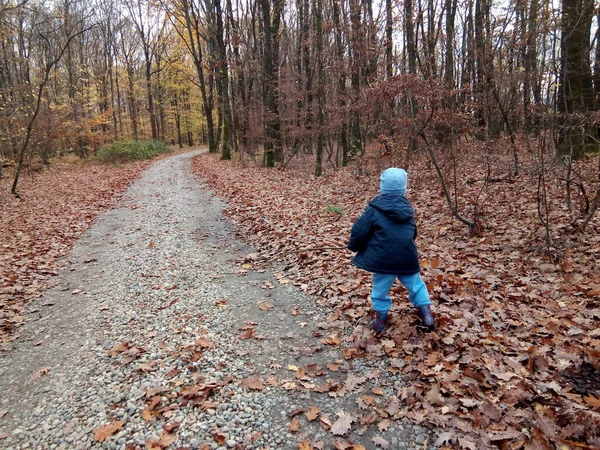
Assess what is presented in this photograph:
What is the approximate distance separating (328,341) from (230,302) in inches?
73.9

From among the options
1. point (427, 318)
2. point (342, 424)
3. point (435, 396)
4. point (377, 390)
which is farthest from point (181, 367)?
point (427, 318)

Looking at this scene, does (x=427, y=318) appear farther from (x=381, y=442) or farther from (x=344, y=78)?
(x=344, y=78)

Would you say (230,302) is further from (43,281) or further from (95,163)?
(95,163)

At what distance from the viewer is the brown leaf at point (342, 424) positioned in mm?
3045

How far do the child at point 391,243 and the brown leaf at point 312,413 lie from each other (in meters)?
1.40

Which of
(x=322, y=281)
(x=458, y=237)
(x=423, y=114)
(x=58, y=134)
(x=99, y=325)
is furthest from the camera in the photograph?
(x=58, y=134)

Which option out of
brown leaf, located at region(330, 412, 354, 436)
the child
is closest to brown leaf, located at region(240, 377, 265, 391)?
brown leaf, located at region(330, 412, 354, 436)

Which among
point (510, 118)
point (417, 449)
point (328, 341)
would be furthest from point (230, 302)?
point (510, 118)

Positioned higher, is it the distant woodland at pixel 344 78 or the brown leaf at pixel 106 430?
the distant woodland at pixel 344 78

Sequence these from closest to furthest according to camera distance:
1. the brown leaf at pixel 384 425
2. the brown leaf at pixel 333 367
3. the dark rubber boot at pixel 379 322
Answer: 1. the brown leaf at pixel 384 425
2. the brown leaf at pixel 333 367
3. the dark rubber boot at pixel 379 322

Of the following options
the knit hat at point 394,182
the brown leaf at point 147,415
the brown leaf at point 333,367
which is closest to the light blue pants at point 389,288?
the brown leaf at point 333,367

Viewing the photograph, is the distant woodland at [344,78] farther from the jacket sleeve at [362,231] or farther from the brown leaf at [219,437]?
the brown leaf at [219,437]

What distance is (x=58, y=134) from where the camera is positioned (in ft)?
65.1

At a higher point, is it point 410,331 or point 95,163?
point 95,163
